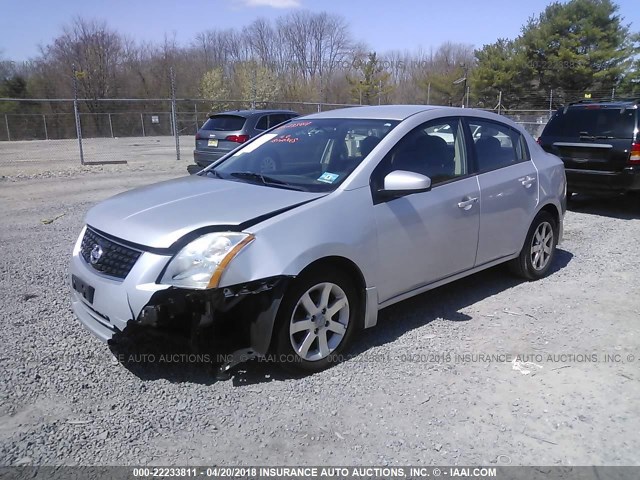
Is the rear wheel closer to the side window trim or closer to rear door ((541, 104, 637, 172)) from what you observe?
the side window trim

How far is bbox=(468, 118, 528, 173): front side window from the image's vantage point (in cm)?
455

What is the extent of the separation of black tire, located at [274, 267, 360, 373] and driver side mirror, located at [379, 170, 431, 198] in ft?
2.26

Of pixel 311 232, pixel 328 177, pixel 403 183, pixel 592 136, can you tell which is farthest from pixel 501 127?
pixel 592 136

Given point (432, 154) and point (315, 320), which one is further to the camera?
point (432, 154)

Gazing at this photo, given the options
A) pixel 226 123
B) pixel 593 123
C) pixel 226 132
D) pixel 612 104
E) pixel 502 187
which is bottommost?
pixel 502 187

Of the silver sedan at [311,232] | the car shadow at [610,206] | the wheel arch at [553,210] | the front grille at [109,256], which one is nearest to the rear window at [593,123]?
the car shadow at [610,206]

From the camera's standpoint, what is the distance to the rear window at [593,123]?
8008 mm

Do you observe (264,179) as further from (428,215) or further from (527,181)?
(527,181)

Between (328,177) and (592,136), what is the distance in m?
6.49

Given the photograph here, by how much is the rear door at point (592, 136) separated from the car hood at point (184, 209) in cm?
653

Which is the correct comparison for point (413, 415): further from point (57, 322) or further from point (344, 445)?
point (57, 322)

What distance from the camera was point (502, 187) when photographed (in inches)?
181

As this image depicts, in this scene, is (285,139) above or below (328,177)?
above

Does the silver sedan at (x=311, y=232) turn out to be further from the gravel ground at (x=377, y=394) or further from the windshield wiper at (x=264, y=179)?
the gravel ground at (x=377, y=394)
